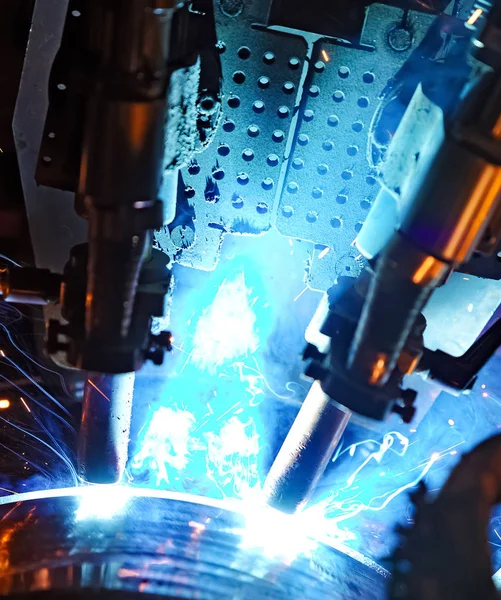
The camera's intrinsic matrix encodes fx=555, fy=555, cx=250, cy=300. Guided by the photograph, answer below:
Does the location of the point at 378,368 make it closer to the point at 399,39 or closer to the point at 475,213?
the point at 475,213

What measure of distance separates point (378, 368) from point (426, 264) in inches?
6.6

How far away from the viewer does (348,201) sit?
44.8 inches

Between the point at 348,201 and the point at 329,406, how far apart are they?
42cm

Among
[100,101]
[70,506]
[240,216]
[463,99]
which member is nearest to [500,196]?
[463,99]

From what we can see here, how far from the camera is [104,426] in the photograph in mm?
1078

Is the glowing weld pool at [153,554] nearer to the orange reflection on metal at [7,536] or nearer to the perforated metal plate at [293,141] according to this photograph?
the orange reflection on metal at [7,536]

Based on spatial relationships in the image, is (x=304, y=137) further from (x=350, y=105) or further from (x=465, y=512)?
(x=465, y=512)

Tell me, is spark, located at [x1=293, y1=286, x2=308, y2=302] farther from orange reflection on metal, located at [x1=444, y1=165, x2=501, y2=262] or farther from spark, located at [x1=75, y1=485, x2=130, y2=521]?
orange reflection on metal, located at [x1=444, y1=165, x2=501, y2=262]

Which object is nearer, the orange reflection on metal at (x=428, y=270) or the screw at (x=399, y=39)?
the orange reflection on metal at (x=428, y=270)

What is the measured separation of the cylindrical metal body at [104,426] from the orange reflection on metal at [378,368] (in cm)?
45

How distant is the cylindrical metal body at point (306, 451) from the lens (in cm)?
105

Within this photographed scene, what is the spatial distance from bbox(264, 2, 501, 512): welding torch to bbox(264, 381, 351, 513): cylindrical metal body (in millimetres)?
139

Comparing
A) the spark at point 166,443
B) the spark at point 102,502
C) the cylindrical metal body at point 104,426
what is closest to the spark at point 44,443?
the spark at point 166,443

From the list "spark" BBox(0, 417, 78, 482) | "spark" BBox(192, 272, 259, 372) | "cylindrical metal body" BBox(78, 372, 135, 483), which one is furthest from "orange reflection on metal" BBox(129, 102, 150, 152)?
"spark" BBox(0, 417, 78, 482)
